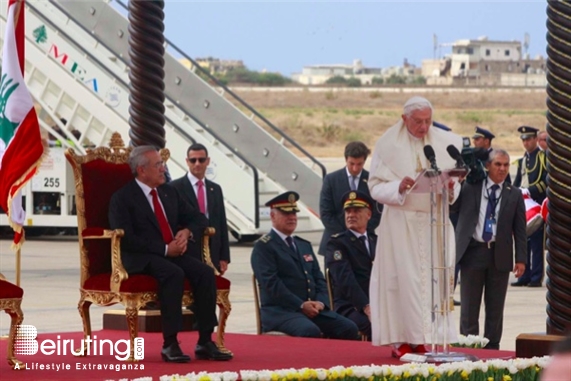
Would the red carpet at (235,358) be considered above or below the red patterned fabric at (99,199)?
below

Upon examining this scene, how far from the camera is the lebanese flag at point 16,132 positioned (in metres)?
8.88

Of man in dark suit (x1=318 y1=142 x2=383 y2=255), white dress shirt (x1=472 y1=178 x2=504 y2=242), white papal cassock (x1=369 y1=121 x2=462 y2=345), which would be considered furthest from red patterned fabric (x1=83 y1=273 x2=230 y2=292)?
man in dark suit (x1=318 y1=142 x2=383 y2=255)

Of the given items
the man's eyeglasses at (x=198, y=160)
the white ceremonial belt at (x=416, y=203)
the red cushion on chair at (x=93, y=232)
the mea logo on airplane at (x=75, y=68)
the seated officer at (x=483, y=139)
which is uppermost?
the mea logo on airplane at (x=75, y=68)

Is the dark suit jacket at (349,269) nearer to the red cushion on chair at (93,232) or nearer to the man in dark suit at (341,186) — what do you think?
the red cushion on chair at (93,232)

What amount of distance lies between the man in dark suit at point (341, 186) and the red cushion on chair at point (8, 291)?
3956mm

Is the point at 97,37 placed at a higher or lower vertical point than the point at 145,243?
higher

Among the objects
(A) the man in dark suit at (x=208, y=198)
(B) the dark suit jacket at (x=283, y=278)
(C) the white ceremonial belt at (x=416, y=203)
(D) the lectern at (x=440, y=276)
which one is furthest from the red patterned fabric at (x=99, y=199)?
(D) the lectern at (x=440, y=276)

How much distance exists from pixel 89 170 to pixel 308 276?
1750 mm

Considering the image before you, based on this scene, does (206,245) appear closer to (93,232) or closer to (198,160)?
(93,232)

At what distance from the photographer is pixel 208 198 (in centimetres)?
1049

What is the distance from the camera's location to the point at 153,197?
8.59 meters

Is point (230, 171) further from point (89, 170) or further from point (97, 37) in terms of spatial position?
point (89, 170)

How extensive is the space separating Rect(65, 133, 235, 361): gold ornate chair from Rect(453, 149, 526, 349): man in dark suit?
229 cm

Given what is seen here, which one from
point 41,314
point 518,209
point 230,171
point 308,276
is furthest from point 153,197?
point 230,171
